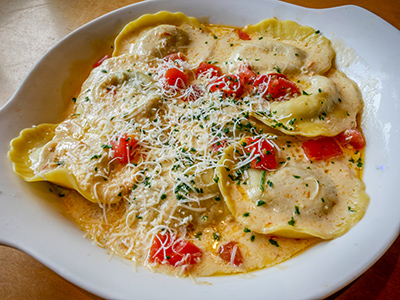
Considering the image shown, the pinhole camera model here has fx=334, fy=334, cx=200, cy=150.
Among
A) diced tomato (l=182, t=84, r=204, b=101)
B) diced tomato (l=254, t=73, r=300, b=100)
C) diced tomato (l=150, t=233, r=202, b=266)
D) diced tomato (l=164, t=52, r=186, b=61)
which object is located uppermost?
diced tomato (l=164, t=52, r=186, b=61)

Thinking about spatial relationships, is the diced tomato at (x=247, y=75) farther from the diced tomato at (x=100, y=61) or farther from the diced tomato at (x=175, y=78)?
the diced tomato at (x=100, y=61)

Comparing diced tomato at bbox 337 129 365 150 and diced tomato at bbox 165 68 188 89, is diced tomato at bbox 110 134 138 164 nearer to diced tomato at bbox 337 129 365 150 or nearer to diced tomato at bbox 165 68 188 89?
diced tomato at bbox 165 68 188 89

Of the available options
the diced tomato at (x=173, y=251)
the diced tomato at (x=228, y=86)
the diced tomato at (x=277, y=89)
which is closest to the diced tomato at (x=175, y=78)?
the diced tomato at (x=228, y=86)

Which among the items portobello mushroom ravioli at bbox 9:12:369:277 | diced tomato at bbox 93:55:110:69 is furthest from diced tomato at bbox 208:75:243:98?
diced tomato at bbox 93:55:110:69

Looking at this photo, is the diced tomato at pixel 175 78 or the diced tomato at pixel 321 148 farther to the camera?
the diced tomato at pixel 175 78

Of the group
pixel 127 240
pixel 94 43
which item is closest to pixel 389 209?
pixel 127 240
